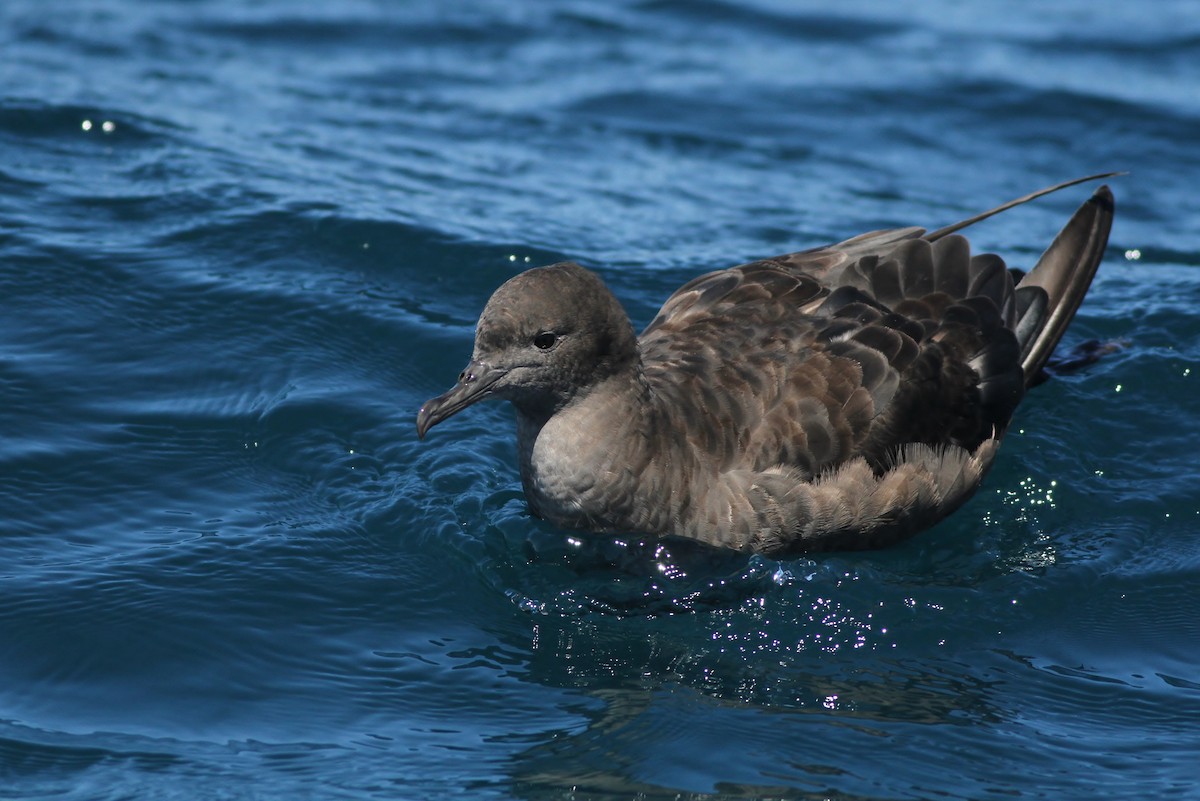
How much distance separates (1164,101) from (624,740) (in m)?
10.1

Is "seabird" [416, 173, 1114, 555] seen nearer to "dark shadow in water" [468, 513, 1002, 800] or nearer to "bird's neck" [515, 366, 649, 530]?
"bird's neck" [515, 366, 649, 530]

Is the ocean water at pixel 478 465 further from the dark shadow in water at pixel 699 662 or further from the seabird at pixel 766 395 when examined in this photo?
the seabird at pixel 766 395

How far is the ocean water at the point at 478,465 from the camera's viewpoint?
17.5 ft

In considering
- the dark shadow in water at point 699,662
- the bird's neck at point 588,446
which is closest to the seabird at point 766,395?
the bird's neck at point 588,446

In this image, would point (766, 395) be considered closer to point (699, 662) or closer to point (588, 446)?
point (588, 446)

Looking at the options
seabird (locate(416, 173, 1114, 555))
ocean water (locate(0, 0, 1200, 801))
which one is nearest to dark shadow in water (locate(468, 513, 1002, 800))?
ocean water (locate(0, 0, 1200, 801))

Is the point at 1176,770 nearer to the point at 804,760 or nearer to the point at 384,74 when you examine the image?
the point at 804,760

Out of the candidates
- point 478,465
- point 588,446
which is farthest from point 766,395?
point 478,465

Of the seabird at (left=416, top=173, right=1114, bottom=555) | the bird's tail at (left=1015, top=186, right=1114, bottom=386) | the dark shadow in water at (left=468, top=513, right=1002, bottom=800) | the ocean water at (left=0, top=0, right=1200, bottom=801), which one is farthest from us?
the bird's tail at (left=1015, top=186, right=1114, bottom=386)

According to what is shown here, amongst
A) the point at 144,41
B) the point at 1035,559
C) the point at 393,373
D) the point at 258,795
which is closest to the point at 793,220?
the point at 393,373

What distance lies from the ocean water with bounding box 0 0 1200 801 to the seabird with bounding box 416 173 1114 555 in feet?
0.79

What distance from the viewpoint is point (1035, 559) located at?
672 cm

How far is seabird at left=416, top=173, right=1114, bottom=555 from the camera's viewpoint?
624 cm

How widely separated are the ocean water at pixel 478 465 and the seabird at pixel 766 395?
0.24m
